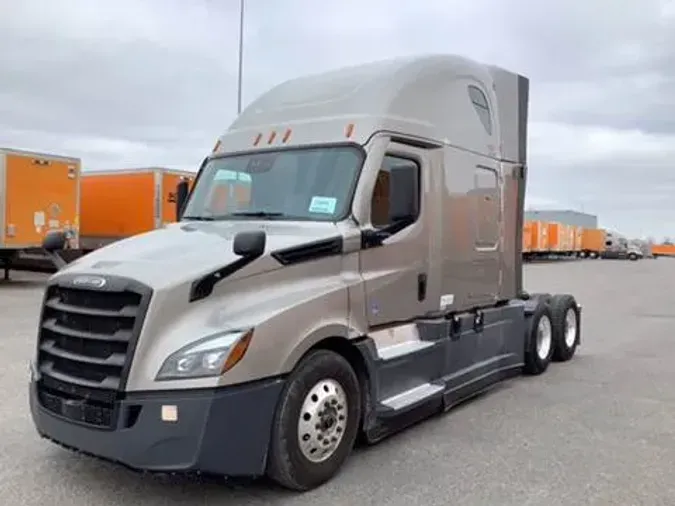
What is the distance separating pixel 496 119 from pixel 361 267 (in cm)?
326

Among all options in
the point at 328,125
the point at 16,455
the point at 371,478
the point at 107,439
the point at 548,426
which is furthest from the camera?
the point at 548,426

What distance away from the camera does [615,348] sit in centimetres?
1085

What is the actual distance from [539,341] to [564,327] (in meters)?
0.91

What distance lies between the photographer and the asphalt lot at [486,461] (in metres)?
4.57

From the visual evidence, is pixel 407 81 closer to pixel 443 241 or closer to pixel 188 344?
pixel 443 241

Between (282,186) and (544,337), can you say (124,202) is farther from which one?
(282,186)

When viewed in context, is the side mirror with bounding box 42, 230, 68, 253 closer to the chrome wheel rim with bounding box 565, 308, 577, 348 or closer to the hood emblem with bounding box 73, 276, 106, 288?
the hood emblem with bounding box 73, 276, 106, 288

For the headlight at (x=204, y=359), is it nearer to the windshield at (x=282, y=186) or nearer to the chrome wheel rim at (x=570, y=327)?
the windshield at (x=282, y=186)

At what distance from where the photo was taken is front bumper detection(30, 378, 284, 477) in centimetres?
406

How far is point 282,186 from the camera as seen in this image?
5.61 metres

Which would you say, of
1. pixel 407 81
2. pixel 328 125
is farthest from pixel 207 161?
pixel 407 81

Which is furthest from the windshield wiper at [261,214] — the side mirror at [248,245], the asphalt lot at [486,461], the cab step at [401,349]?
the asphalt lot at [486,461]

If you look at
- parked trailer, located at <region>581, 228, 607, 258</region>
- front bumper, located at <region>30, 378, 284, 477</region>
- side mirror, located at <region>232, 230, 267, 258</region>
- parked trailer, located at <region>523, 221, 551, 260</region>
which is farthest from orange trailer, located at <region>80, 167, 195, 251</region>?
parked trailer, located at <region>581, 228, 607, 258</region>

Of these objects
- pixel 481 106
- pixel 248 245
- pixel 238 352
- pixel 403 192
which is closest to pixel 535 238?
pixel 481 106
